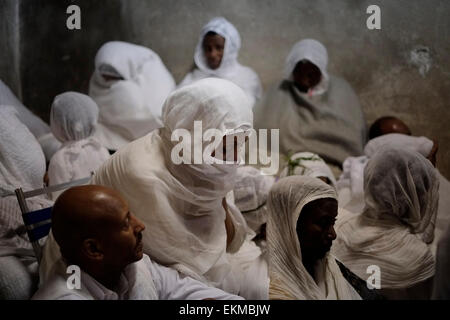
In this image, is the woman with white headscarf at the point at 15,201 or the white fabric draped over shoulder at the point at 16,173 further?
the white fabric draped over shoulder at the point at 16,173

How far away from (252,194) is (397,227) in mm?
757

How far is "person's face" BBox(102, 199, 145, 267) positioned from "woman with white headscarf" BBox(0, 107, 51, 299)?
0.51 m

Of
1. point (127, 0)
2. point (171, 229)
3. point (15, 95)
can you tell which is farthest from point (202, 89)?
point (15, 95)

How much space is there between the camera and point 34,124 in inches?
123

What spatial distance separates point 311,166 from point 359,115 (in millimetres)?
706

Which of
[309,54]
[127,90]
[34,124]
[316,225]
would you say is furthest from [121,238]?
[309,54]

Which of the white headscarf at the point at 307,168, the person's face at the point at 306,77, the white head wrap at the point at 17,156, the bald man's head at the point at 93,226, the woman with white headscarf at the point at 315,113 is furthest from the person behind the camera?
the person's face at the point at 306,77

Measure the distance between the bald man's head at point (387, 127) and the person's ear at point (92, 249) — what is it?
1949 mm

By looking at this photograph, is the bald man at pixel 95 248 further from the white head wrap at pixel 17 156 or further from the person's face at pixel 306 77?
the person's face at pixel 306 77

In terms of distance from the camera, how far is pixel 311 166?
11.2ft

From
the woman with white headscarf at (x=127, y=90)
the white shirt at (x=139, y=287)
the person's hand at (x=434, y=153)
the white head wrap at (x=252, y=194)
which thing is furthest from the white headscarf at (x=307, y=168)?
the white shirt at (x=139, y=287)

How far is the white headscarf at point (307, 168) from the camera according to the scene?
10.8 feet

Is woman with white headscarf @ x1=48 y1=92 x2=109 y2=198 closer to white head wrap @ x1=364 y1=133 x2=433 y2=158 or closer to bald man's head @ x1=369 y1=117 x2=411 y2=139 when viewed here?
white head wrap @ x1=364 y1=133 x2=433 y2=158

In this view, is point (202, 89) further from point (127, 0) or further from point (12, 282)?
point (12, 282)
